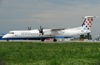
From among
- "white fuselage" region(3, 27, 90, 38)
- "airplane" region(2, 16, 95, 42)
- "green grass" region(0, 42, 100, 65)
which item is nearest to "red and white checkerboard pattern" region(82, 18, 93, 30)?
"airplane" region(2, 16, 95, 42)

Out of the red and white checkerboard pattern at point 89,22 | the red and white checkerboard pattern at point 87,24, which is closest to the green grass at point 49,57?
the red and white checkerboard pattern at point 87,24

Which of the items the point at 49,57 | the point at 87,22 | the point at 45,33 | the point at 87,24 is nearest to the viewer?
the point at 49,57

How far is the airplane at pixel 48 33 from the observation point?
73250 mm

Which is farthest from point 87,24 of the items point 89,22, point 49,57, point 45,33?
point 49,57

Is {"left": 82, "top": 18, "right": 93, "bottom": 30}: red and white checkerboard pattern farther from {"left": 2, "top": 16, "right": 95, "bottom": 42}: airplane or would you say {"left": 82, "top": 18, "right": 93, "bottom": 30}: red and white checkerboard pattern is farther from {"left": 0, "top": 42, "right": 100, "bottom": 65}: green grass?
{"left": 0, "top": 42, "right": 100, "bottom": 65}: green grass

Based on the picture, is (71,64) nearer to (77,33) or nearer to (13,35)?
(13,35)

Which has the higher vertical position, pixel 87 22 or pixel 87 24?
pixel 87 22

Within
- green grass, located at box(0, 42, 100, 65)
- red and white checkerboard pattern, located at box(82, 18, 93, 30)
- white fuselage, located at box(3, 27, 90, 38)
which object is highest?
red and white checkerboard pattern, located at box(82, 18, 93, 30)

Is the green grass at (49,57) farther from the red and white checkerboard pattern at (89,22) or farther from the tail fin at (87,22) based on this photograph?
the red and white checkerboard pattern at (89,22)

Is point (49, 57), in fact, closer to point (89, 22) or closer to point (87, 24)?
point (87, 24)

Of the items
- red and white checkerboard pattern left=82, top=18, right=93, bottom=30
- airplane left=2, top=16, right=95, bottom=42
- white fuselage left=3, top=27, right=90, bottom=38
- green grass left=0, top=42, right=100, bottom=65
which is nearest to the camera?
green grass left=0, top=42, right=100, bottom=65

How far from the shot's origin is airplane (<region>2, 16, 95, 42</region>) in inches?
2884

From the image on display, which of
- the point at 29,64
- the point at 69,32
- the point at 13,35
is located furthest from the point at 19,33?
the point at 29,64

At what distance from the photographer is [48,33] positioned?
76750mm
